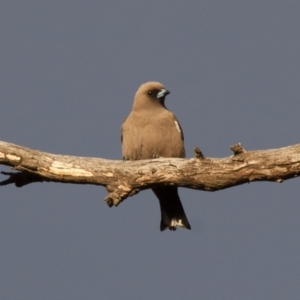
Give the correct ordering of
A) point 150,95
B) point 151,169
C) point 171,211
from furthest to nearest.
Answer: point 150,95, point 171,211, point 151,169

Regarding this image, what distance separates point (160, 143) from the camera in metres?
9.16

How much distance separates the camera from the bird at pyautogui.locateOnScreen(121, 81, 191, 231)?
908 centimetres

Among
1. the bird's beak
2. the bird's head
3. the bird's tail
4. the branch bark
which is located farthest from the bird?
the branch bark

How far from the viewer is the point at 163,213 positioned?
9.16 meters

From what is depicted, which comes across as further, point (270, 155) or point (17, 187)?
point (17, 187)

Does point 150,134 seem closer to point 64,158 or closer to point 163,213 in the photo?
point 163,213

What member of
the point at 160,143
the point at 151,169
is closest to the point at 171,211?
the point at 160,143

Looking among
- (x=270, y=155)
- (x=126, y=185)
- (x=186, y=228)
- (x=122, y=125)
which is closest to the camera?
(x=270, y=155)

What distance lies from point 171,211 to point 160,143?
845mm

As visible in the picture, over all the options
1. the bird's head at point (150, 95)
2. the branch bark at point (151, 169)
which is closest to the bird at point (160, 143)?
the bird's head at point (150, 95)

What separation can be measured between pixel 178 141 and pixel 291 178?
2585 millimetres

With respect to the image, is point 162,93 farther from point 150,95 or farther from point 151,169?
point 151,169

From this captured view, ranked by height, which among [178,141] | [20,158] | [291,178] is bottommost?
[291,178]

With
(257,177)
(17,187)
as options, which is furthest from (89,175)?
(257,177)
